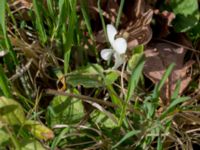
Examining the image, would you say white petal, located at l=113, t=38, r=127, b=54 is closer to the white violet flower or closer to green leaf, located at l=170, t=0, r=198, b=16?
the white violet flower

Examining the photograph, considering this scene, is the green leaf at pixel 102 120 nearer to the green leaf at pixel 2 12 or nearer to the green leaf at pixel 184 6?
the green leaf at pixel 2 12

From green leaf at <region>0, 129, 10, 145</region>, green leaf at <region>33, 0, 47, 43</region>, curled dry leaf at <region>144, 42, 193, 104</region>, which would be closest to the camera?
green leaf at <region>0, 129, 10, 145</region>

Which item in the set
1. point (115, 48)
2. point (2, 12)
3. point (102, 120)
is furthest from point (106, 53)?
point (2, 12)

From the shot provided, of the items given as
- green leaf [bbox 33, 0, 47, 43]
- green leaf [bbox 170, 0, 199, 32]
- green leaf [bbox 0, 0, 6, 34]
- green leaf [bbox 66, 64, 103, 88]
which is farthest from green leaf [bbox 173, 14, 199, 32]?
green leaf [bbox 0, 0, 6, 34]

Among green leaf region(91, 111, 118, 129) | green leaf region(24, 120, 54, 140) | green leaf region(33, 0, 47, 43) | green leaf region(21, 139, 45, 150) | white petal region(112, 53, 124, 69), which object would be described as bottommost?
green leaf region(91, 111, 118, 129)

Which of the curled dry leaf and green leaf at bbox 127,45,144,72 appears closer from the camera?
green leaf at bbox 127,45,144,72
